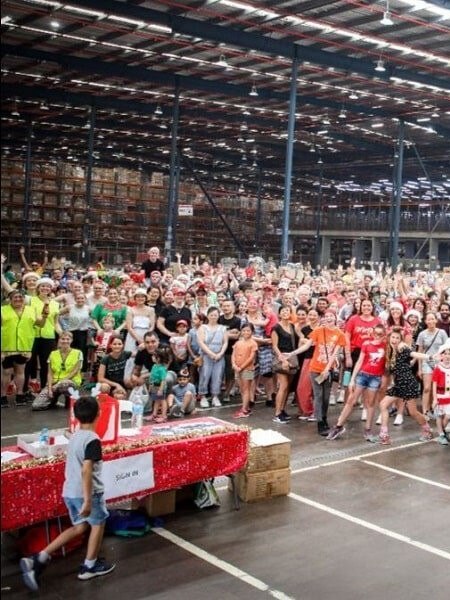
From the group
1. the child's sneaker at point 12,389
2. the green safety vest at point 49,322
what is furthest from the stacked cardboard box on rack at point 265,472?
the green safety vest at point 49,322

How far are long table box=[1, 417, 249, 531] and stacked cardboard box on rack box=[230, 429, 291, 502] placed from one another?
28 centimetres

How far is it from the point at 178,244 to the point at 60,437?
3503 cm

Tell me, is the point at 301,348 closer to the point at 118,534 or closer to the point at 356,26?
the point at 118,534

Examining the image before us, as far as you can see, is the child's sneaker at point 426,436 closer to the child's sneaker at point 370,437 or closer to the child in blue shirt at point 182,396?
the child's sneaker at point 370,437

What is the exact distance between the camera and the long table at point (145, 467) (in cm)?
497

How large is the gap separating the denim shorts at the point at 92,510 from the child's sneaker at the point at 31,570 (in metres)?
0.36

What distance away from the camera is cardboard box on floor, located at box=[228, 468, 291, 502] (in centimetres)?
666

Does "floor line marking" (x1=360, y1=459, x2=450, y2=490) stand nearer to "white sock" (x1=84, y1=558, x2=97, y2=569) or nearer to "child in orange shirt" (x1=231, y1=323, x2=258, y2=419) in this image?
"child in orange shirt" (x1=231, y1=323, x2=258, y2=419)

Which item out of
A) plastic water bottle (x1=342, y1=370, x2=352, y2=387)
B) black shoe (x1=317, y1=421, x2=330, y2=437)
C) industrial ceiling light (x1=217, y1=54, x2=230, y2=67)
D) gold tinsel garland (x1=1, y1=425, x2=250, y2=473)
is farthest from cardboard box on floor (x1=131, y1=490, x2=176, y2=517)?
industrial ceiling light (x1=217, y1=54, x2=230, y2=67)

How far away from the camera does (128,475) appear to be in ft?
18.3

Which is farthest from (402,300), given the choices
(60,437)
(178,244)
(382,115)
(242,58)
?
(178,244)

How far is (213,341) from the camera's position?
1011 centimetres

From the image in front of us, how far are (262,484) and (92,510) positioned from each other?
2.33 metres

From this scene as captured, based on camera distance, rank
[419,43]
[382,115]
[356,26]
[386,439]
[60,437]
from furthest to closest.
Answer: [382,115]
[419,43]
[356,26]
[386,439]
[60,437]
